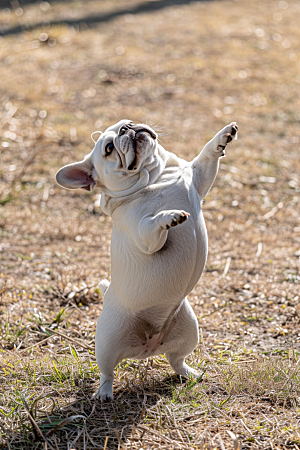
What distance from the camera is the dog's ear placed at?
8.70 feet

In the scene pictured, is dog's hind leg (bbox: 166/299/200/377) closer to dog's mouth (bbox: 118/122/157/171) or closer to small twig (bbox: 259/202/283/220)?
dog's mouth (bbox: 118/122/157/171)

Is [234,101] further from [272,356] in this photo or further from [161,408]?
[161,408]

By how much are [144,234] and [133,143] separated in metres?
0.43

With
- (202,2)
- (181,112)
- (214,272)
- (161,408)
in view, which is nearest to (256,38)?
(202,2)

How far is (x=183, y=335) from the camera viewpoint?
2.84 m

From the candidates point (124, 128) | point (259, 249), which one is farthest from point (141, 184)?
point (259, 249)

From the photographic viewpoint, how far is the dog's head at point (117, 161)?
248 centimetres

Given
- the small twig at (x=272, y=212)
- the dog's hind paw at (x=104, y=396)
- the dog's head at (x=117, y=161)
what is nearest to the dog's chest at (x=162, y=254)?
the dog's head at (x=117, y=161)

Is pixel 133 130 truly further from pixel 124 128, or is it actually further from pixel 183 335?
pixel 183 335

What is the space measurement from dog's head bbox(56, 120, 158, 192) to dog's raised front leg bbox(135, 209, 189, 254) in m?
0.26

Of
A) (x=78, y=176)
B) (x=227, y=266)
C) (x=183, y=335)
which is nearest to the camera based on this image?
(x=78, y=176)

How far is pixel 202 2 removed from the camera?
12.9 meters

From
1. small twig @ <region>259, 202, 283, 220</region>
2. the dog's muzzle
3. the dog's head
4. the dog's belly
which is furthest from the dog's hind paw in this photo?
small twig @ <region>259, 202, 283, 220</region>

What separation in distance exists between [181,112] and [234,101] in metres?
0.98
